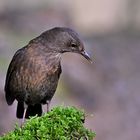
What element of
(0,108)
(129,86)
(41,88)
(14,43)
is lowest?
(41,88)

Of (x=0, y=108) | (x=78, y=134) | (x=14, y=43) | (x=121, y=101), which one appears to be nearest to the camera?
(x=78, y=134)

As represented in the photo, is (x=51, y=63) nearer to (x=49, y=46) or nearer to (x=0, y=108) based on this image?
(x=49, y=46)

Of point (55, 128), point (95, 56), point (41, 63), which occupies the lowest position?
point (55, 128)

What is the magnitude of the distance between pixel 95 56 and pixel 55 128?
1074 cm

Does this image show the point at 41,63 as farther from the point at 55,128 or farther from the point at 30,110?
the point at 55,128

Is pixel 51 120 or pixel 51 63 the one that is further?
pixel 51 63

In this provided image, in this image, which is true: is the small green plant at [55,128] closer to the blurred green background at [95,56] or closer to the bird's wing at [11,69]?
the bird's wing at [11,69]

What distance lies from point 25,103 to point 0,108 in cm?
480

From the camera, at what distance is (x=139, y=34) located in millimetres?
22031

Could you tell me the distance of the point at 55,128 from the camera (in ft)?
27.5

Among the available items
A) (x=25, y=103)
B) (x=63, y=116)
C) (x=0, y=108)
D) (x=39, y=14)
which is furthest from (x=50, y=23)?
(x=63, y=116)

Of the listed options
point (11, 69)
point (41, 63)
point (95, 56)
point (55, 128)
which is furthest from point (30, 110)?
point (95, 56)

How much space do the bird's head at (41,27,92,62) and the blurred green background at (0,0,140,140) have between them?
4.40 meters

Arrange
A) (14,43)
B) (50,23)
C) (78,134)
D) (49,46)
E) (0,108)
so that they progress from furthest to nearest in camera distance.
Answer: (50,23)
(14,43)
(0,108)
(49,46)
(78,134)
